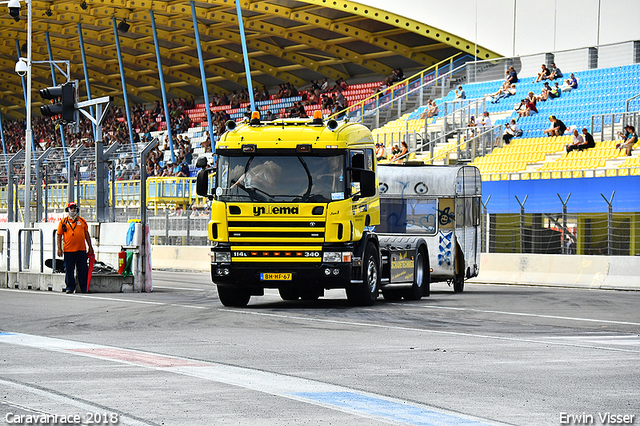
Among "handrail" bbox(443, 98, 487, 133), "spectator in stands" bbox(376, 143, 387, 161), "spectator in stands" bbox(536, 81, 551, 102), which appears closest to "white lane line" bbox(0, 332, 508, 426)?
"spectator in stands" bbox(376, 143, 387, 161)

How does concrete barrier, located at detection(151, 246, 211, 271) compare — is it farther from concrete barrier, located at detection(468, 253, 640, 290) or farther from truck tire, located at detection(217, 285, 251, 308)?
truck tire, located at detection(217, 285, 251, 308)

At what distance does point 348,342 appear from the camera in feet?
38.4

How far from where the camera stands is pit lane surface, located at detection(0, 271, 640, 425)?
712 cm

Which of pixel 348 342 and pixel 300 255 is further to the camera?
pixel 300 255

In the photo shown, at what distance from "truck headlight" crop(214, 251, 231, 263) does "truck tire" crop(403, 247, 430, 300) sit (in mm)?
4222

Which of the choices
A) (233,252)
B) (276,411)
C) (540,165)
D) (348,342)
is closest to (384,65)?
(540,165)

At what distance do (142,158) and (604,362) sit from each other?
12.9m

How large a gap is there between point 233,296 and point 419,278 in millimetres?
4092

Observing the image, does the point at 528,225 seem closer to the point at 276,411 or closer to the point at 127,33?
the point at 276,411

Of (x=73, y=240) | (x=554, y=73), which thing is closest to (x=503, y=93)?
(x=554, y=73)

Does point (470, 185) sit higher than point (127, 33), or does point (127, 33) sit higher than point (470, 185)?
point (127, 33)

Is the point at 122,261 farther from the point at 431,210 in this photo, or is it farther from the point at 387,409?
the point at 387,409

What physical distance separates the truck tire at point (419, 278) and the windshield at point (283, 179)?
3.54 m

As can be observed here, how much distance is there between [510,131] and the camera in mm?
36031
